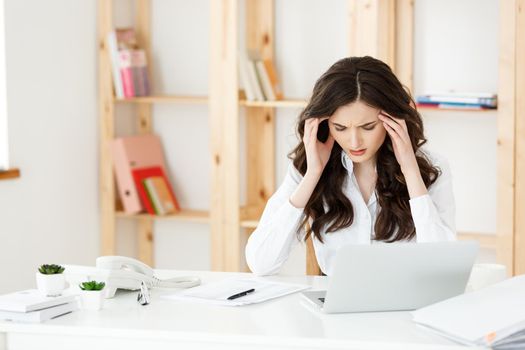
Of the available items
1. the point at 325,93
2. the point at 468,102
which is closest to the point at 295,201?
the point at 325,93

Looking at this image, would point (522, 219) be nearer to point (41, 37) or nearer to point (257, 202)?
point (257, 202)

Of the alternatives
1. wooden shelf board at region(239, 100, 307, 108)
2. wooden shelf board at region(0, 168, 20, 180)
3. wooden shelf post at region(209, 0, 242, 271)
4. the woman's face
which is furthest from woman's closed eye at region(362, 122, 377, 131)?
wooden shelf board at region(0, 168, 20, 180)

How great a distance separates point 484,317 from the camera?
189 cm

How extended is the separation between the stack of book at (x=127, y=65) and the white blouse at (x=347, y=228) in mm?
1812

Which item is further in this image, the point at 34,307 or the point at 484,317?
the point at 34,307

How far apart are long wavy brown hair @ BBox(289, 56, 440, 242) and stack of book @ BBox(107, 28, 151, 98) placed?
1795 mm

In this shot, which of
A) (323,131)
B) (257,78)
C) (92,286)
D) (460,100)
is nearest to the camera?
(92,286)

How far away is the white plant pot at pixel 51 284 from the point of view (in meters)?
2.19

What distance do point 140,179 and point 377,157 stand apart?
1933 millimetres

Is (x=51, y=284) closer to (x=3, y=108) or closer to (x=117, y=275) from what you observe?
(x=117, y=275)

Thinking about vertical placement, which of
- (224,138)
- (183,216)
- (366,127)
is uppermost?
(366,127)

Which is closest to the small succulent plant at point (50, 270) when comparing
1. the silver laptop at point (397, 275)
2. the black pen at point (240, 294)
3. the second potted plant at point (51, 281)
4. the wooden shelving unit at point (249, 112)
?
the second potted plant at point (51, 281)

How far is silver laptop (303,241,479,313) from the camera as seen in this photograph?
204 centimetres

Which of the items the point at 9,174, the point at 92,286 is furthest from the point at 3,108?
the point at 92,286
